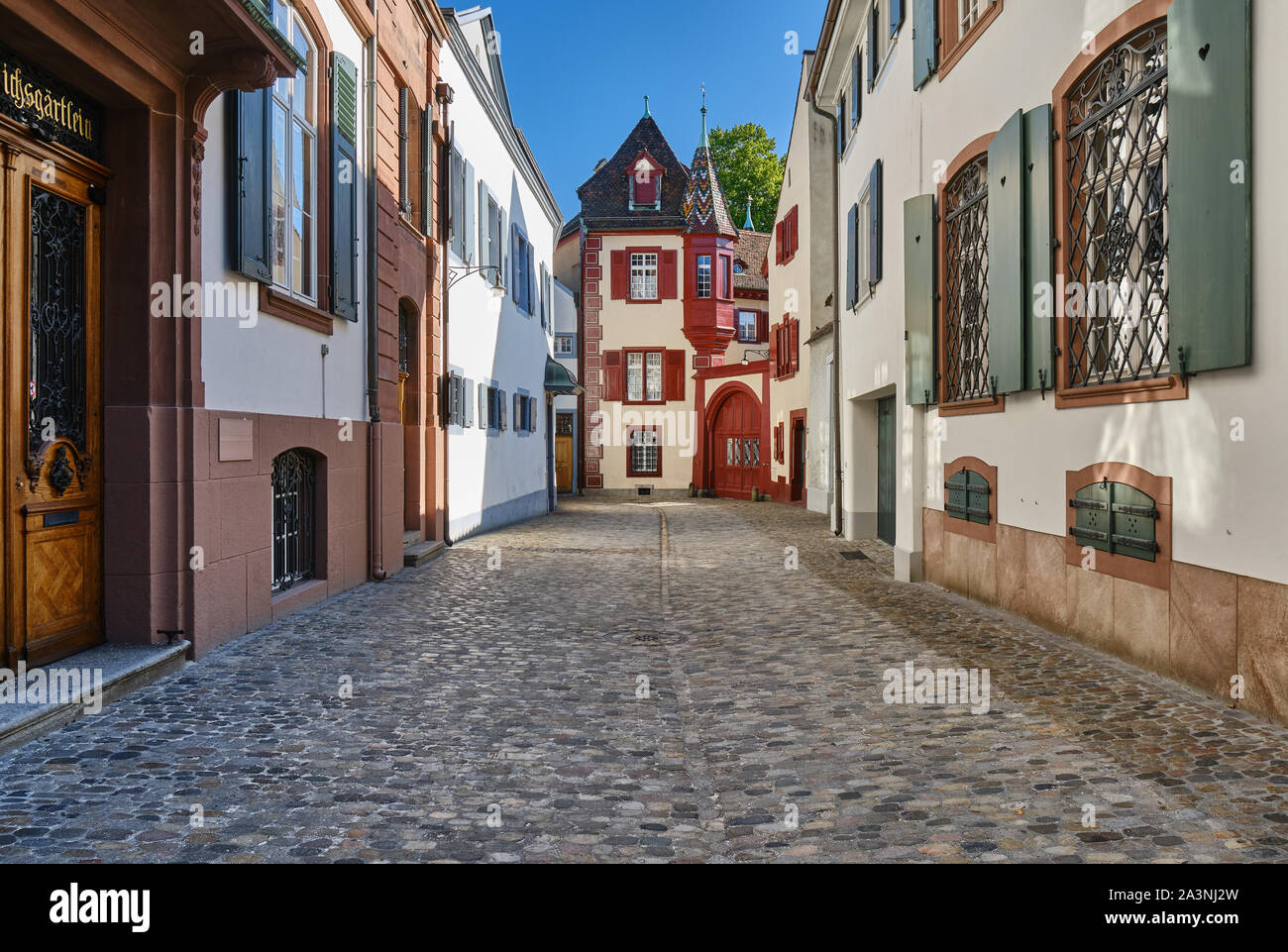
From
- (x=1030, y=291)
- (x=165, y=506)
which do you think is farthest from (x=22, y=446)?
(x=1030, y=291)

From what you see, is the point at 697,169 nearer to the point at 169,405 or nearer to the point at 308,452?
the point at 308,452

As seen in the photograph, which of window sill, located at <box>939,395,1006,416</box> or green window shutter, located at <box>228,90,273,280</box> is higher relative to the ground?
green window shutter, located at <box>228,90,273,280</box>

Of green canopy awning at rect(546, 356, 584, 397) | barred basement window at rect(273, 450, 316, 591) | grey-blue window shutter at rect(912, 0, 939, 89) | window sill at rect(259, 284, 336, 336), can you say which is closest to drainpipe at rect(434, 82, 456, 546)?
window sill at rect(259, 284, 336, 336)

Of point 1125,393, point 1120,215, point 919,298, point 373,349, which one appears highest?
point 919,298

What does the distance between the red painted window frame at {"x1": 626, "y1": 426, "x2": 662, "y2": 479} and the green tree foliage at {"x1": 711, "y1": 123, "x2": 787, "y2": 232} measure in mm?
11544

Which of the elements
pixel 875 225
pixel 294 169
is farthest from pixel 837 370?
pixel 294 169

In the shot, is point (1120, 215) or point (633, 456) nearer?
point (1120, 215)

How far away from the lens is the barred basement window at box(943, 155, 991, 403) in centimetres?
917

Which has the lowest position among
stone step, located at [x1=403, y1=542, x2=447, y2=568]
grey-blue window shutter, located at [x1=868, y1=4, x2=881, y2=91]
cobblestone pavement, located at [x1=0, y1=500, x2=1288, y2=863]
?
cobblestone pavement, located at [x1=0, y1=500, x2=1288, y2=863]

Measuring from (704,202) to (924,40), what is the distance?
23680 millimetres

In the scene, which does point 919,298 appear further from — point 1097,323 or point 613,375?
point 613,375

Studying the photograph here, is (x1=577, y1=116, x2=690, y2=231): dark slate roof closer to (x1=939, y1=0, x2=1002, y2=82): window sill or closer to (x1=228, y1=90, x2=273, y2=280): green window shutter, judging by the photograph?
(x1=939, y1=0, x2=1002, y2=82): window sill

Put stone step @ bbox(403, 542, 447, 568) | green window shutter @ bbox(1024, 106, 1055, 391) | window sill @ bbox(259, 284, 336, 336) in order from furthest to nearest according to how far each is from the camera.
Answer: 1. stone step @ bbox(403, 542, 447, 568)
2. window sill @ bbox(259, 284, 336, 336)
3. green window shutter @ bbox(1024, 106, 1055, 391)

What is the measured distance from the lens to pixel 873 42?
44.9 feet
